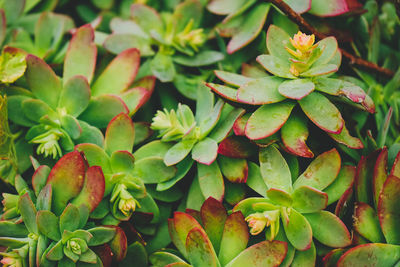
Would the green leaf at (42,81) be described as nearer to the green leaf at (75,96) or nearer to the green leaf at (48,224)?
the green leaf at (75,96)

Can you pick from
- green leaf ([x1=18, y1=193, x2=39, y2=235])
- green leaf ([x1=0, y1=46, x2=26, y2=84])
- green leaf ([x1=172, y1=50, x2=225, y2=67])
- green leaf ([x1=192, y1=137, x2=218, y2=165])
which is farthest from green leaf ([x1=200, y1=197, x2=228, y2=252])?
green leaf ([x1=0, y1=46, x2=26, y2=84])

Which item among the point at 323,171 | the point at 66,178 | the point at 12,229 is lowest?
the point at 12,229

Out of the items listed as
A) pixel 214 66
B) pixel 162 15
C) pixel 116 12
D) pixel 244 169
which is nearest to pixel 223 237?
pixel 244 169

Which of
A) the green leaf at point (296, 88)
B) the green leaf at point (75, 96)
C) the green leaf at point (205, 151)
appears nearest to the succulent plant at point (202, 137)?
the green leaf at point (205, 151)

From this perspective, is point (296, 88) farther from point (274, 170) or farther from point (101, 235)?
point (101, 235)

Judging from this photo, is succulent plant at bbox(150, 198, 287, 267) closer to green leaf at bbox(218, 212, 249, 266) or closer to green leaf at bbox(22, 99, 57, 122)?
green leaf at bbox(218, 212, 249, 266)

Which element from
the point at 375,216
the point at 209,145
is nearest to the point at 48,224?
the point at 209,145
